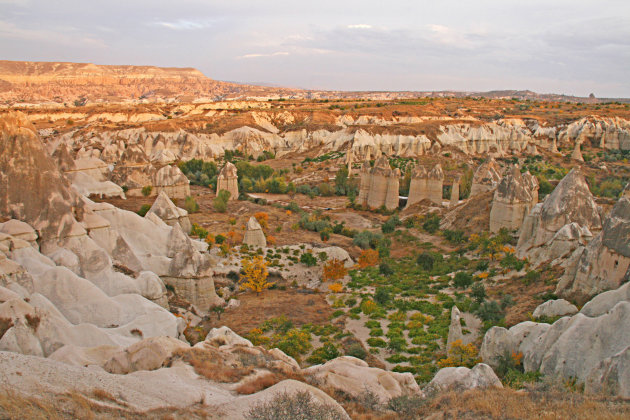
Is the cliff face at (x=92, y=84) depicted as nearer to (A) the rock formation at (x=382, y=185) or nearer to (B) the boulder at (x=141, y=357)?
(A) the rock formation at (x=382, y=185)

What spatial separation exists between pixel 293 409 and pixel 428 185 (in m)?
31.9

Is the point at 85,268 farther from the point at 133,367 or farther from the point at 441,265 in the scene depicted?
the point at 441,265

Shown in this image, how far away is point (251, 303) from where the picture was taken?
18.8 m

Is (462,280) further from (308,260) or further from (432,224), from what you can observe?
(432,224)

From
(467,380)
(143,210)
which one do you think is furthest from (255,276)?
(467,380)

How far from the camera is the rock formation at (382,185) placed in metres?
37.6

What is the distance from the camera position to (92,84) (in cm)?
15275

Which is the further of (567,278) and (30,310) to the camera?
(567,278)

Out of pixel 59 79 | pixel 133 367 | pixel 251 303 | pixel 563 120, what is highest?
pixel 59 79

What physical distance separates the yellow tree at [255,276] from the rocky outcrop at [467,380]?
38.1 ft

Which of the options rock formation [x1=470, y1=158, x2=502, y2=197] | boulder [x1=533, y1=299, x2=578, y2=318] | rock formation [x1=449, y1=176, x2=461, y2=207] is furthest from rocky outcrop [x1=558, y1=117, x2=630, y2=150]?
boulder [x1=533, y1=299, x2=578, y2=318]

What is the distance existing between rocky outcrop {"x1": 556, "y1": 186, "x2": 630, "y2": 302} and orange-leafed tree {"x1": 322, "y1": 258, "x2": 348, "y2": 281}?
1067cm

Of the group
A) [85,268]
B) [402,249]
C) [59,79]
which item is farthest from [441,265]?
[59,79]

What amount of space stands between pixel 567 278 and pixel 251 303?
12.2 m
